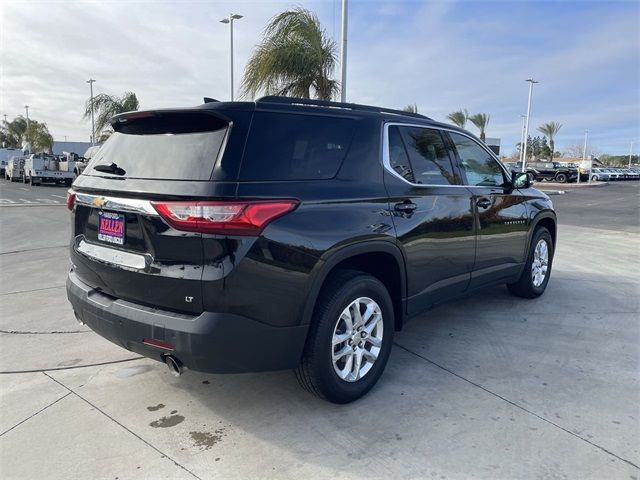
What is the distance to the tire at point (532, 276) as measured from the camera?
5.36 meters

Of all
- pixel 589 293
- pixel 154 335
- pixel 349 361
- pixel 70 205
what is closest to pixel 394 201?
pixel 349 361

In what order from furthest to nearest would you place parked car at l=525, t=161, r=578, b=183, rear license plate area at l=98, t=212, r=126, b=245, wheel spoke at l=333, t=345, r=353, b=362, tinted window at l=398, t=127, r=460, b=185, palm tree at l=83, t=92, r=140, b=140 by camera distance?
parked car at l=525, t=161, r=578, b=183
palm tree at l=83, t=92, r=140, b=140
tinted window at l=398, t=127, r=460, b=185
wheel spoke at l=333, t=345, r=353, b=362
rear license plate area at l=98, t=212, r=126, b=245

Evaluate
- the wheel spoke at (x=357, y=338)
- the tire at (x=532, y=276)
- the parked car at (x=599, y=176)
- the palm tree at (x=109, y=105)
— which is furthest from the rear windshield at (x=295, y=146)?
the parked car at (x=599, y=176)

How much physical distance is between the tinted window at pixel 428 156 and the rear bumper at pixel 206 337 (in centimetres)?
165

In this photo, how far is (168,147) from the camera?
294 centimetres

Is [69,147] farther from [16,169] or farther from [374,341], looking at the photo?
[374,341]

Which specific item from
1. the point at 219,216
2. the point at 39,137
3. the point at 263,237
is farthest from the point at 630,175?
the point at 39,137

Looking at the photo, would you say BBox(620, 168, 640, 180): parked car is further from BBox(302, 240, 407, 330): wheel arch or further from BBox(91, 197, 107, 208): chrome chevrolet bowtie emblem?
BBox(91, 197, 107, 208): chrome chevrolet bowtie emblem

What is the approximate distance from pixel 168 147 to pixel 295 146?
741 millimetres

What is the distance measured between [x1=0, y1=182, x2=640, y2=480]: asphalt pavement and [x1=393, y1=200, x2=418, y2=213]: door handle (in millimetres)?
1207

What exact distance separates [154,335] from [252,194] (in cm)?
93

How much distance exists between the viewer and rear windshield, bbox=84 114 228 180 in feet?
9.00

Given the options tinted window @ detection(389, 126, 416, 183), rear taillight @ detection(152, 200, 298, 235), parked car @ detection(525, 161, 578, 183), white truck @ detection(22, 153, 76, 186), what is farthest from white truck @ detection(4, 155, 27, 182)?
parked car @ detection(525, 161, 578, 183)

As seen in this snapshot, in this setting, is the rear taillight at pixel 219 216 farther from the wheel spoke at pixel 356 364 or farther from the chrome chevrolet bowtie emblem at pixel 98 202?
the wheel spoke at pixel 356 364
